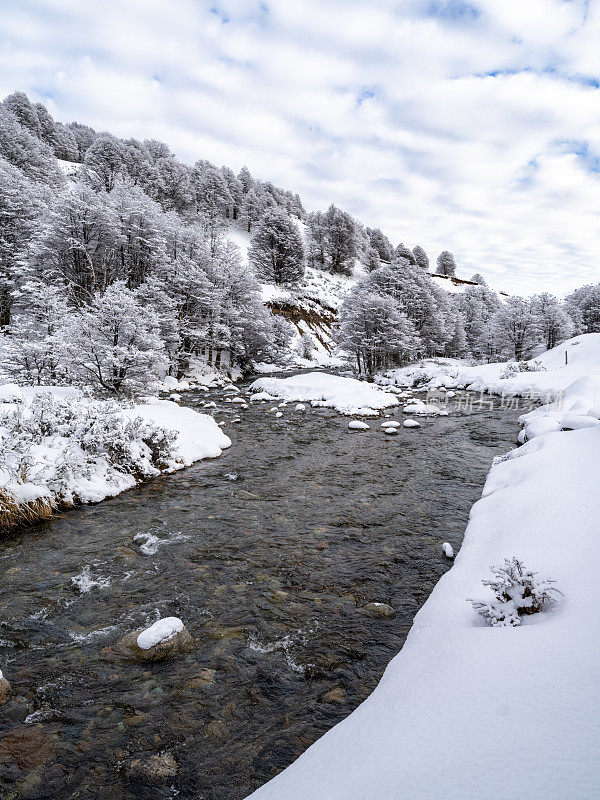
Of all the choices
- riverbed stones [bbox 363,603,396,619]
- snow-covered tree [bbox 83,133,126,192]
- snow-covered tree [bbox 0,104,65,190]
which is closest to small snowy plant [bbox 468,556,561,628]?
riverbed stones [bbox 363,603,396,619]

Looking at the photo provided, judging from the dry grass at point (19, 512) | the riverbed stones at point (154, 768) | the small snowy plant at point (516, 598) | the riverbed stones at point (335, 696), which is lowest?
the riverbed stones at point (154, 768)

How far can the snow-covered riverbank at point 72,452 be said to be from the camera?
26.8 ft

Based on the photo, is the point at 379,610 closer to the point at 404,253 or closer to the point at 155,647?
the point at 155,647

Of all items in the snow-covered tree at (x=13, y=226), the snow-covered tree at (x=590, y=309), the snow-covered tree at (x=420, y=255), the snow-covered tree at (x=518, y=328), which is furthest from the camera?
the snow-covered tree at (x=420, y=255)

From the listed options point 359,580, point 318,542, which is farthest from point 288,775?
point 318,542

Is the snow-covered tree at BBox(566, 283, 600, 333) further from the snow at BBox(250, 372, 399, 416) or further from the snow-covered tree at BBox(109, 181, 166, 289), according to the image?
the snow-covered tree at BBox(109, 181, 166, 289)

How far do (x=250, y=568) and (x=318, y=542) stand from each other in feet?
5.10

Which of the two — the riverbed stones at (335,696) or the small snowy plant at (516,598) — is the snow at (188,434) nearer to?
the riverbed stones at (335,696)

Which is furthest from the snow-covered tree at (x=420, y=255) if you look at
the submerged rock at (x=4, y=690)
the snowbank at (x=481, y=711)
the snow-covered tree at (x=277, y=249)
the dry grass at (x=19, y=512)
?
the submerged rock at (x=4, y=690)

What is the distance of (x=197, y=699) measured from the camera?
409 centimetres

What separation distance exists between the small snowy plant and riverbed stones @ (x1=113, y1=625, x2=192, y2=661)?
3.64 metres

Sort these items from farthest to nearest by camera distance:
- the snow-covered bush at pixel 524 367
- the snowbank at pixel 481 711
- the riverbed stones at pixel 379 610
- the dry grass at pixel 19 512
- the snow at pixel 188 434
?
the snow-covered bush at pixel 524 367 → the snow at pixel 188 434 → the dry grass at pixel 19 512 → the riverbed stones at pixel 379 610 → the snowbank at pixel 481 711

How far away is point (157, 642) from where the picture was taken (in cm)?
466

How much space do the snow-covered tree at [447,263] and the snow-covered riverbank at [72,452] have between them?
10261 cm
